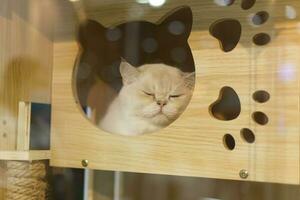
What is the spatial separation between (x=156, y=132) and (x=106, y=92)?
17 cm

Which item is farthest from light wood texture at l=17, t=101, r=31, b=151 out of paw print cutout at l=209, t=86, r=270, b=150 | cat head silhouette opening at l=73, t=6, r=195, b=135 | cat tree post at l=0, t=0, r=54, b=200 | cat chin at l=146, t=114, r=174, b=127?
paw print cutout at l=209, t=86, r=270, b=150

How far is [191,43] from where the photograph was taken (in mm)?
744

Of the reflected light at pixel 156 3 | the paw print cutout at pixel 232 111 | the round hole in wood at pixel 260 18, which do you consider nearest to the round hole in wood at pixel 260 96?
the paw print cutout at pixel 232 111

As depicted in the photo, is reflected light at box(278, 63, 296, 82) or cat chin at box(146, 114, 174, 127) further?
cat chin at box(146, 114, 174, 127)

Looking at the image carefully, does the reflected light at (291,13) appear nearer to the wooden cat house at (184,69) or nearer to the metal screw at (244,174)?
the wooden cat house at (184,69)

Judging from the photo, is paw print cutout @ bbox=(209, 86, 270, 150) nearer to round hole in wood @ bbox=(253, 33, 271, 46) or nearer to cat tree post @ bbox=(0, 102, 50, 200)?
round hole in wood @ bbox=(253, 33, 271, 46)

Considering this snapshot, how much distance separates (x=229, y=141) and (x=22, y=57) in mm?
430

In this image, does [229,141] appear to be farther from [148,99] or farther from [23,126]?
[23,126]

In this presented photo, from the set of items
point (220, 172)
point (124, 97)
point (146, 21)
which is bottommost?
point (220, 172)

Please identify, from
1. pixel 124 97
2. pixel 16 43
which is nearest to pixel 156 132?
pixel 124 97

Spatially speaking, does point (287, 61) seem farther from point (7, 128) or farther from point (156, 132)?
point (7, 128)

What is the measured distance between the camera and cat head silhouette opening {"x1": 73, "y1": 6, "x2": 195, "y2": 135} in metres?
0.78

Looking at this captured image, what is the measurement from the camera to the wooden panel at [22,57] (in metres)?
0.88

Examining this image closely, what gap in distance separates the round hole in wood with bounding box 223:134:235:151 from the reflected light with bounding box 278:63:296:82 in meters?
0.12
